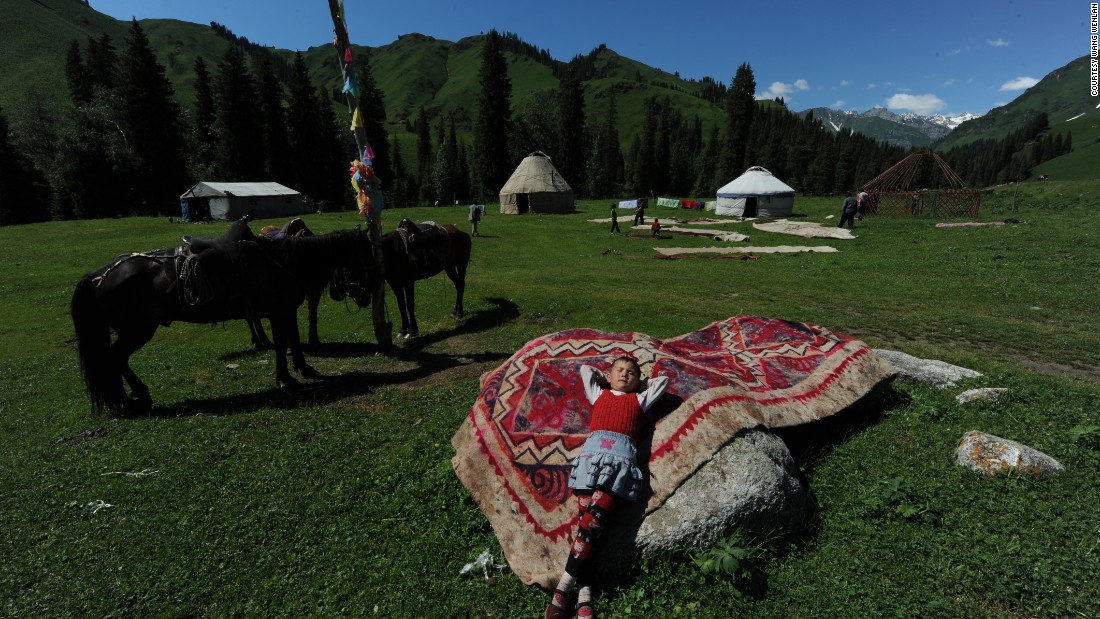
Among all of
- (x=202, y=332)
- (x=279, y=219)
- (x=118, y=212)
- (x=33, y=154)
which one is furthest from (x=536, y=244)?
(x=33, y=154)

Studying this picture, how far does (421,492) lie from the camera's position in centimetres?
523

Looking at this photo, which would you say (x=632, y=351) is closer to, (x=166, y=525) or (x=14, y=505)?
(x=166, y=525)

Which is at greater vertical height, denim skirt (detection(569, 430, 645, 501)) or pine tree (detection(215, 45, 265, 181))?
pine tree (detection(215, 45, 265, 181))

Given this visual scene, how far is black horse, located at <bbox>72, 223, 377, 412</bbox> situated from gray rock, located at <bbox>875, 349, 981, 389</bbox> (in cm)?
994

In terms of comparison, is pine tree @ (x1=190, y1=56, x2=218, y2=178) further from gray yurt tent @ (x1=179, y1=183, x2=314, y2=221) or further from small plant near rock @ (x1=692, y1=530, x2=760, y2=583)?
small plant near rock @ (x1=692, y1=530, x2=760, y2=583)

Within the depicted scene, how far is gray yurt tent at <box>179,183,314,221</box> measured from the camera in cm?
4197

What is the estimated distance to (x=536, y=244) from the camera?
26.5 meters

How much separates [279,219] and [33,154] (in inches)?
1265

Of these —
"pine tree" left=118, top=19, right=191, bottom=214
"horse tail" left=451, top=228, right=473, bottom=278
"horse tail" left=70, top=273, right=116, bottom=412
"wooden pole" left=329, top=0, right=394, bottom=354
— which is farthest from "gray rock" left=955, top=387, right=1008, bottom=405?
"pine tree" left=118, top=19, right=191, bottom=214

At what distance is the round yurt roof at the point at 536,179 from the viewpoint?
146 ft

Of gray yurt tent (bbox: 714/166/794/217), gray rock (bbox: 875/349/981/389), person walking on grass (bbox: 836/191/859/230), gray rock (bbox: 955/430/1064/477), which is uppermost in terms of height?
gray yurt tent (bbox: 714/166/794/217)

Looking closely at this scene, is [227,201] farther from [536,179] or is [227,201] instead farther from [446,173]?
[446,173]

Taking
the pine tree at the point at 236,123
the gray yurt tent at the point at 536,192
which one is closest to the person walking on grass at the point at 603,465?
the gray yurt tent at the point at 536,192

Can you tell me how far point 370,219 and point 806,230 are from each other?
88.4 feet
